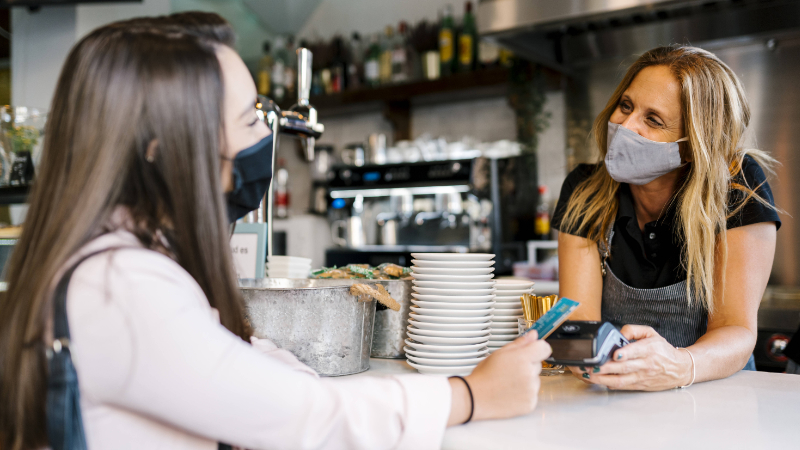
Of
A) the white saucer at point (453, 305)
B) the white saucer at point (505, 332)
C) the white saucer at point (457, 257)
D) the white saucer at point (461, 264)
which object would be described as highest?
the white saucer at point (457, 257)

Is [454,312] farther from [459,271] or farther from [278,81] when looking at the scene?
[278,81]

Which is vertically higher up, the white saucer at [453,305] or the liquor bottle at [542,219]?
the liquor bottle at [542,219]

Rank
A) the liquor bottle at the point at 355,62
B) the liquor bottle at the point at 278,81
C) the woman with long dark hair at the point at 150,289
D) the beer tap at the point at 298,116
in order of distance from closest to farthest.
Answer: the woman with long dark hair at the point at 150,289
the beer tap at the point at 298,116
the liquor bottle at the point at 355,62
the liquor bottle at the point at 278,81

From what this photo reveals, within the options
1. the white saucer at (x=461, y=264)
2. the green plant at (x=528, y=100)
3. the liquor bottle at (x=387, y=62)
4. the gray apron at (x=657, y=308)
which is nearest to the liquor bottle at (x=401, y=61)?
the liquor bottle at (x=387, y=62)

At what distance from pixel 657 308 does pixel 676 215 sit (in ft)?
0.74

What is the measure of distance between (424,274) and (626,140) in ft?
2.02

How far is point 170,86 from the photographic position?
65cm

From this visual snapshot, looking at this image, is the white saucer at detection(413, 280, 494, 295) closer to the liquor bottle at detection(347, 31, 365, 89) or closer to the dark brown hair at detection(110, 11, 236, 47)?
the dark brown hair at detection(110, 11, 236, 47)

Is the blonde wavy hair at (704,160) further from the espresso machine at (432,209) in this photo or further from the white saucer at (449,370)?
the espresso machine at (432,209)

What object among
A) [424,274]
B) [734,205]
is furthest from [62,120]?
[734,205]

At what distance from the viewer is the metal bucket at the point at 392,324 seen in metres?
1.16

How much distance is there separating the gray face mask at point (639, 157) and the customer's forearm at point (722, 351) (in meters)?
0.38

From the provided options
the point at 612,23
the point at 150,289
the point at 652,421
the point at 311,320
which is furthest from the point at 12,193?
the point at 612,23

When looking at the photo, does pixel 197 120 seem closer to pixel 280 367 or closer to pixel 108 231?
pixel 108 231
